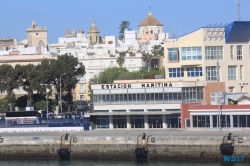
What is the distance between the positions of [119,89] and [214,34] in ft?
36.1

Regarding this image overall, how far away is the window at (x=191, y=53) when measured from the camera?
82250 millimetres

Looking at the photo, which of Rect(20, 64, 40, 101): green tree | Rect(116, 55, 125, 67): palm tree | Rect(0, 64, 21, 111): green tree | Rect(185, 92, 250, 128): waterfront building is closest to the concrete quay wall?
Rect(185, 92, 250, 128): waterfront building

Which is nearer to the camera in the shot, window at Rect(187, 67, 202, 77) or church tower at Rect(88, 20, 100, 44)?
window at Rect(187, 67, 202, 77)

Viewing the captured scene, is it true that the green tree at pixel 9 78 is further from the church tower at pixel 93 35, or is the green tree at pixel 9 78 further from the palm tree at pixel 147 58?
the church tower at pixel 93 35

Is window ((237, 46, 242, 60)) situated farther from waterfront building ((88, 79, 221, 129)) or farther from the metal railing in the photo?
the metal railing

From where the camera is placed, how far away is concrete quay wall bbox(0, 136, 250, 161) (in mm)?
64188

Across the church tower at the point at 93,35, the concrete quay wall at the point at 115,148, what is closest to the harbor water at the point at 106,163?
the concrete quay wall at the point at 115,148

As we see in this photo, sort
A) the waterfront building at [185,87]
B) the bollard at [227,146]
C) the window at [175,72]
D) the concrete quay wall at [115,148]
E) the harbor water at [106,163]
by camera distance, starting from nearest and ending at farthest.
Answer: the bollard at [227,146] < the harbor water at [106,163] < the concrete quay wall at [115,148] < the waterfront building at [185,87] < the window at [175,72]

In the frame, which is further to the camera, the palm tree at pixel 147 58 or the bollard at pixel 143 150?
the palm tree at pixel 147 58

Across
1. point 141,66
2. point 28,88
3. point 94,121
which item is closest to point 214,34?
point 94,121

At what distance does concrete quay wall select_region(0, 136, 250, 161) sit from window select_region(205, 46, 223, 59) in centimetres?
1794

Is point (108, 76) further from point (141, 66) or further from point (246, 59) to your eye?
point (246, 59)

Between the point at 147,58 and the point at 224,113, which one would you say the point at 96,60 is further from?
the point at 224,113

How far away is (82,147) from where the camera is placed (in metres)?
69.4
